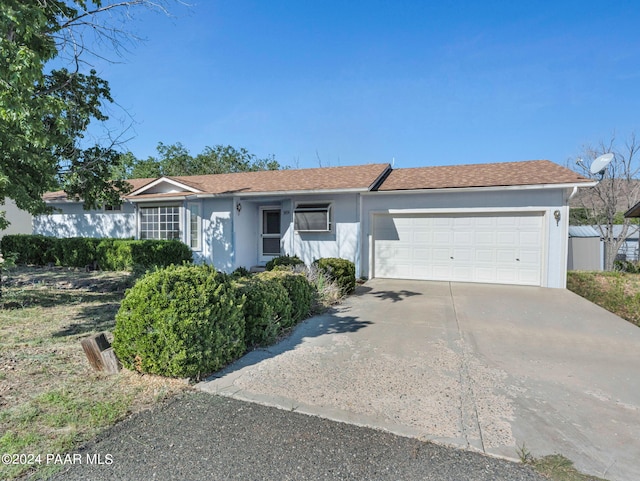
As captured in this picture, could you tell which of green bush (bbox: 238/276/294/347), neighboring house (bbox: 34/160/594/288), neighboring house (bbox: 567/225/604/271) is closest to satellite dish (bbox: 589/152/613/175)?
neighboring house (bbox: 34/160/594/288)

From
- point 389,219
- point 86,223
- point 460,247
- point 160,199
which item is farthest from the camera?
point 86,223

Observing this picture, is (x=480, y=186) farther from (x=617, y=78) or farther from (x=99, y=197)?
(x=99, y=197)

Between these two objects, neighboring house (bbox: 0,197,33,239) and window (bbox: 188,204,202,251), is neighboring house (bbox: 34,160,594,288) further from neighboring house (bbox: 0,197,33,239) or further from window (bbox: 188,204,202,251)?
neighboring house (bbox: 0,197,33,239)

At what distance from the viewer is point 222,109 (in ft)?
48.4

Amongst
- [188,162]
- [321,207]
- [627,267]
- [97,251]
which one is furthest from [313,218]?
[188,162]

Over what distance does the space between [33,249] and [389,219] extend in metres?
14.9

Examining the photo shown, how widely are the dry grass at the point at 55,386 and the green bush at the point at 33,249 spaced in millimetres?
8187

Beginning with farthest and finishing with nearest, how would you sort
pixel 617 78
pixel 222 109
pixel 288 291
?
pixel 222 109
pixel 617 78
pixel 288 291

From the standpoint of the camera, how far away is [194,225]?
12.4 meters

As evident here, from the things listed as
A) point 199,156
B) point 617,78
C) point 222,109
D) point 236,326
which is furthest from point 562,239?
point 199,156

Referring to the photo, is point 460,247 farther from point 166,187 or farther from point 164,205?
point 164,205

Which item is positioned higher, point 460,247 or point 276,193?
point 276,193

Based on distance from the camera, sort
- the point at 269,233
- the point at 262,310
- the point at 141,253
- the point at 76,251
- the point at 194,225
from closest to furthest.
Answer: the point at 262,310 → the point at 141,253 → the point at 194,225 → the point at 269,233 → the point at 76,251

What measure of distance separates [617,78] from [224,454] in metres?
17.4
